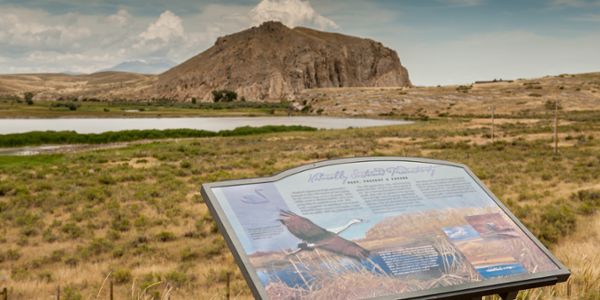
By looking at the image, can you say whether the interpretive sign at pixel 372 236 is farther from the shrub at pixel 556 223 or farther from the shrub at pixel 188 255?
the shrub at pixel 556 223

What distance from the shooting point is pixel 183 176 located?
25.3m

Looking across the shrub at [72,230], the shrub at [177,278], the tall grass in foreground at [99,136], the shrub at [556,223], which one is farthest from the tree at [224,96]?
the shrub at [177,278]

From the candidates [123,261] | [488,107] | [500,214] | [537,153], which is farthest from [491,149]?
[488,107]

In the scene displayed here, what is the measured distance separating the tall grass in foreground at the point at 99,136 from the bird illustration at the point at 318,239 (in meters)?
45.9

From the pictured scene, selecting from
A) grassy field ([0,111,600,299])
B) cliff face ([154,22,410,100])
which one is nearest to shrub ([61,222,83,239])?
grassy field ([0,111,600,299])

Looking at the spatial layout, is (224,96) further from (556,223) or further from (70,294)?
(70,294)

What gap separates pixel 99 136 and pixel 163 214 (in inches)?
1480

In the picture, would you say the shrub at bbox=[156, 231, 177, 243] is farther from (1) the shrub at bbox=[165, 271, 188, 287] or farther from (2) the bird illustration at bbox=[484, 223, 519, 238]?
(2) the bird illustration at bbox=[484, 223, 519, 238]

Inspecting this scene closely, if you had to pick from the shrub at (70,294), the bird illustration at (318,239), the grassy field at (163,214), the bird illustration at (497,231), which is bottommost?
the grassy field at (163,214)

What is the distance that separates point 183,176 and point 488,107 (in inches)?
2477

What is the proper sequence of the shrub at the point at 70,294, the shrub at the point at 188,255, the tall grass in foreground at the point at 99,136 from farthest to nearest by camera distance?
the tall grass in foreground at the point at 99,136 < the shrub at the point at 188,255 < the shrub at the point at 70,294

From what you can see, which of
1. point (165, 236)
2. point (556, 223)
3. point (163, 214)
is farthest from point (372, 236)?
point (163, 214)

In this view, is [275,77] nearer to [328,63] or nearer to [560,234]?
[328,63]

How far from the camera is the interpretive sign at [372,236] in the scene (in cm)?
474
